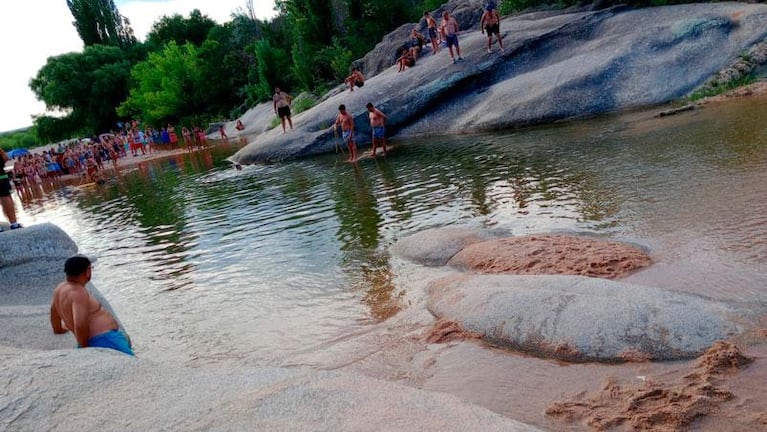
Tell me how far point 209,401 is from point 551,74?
1708cm

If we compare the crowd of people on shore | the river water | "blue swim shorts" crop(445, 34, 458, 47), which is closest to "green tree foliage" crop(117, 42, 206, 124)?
the crowd of people on shore

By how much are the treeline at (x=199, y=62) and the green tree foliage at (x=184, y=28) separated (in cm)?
11

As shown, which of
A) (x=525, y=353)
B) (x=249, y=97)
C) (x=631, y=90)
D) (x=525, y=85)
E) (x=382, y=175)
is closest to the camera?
(x=525, y=353)

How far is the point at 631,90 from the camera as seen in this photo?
1700 centimetres

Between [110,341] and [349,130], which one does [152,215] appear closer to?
[349,130]

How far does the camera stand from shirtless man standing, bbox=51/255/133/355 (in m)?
5.36

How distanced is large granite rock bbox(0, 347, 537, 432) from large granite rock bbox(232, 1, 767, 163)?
15.5 meters

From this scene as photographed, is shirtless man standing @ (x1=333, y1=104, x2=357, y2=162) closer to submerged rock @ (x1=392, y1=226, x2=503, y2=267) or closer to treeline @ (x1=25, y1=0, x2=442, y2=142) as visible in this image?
submerged rock @ (x1=392, y1=226, x2=503, y2=267)

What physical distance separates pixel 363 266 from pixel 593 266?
10.4 feet

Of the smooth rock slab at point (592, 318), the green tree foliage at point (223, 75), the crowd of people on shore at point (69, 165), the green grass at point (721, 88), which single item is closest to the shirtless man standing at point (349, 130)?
the green grass at point (721, 88)

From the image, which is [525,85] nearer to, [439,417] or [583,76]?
[583,76]

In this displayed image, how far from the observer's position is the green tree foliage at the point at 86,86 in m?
59.2

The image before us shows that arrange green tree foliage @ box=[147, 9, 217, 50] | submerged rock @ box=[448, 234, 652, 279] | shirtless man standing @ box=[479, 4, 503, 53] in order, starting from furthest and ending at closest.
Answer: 1. green tree foliage @ box=[147, 9, 217, 50]
2. shirtless man standing @ box=[479, 4, 503, 53]
3. submerged rock @ box=[448, 234, 652, 279]

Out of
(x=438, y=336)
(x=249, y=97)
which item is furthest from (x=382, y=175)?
(x=249, y=97)
